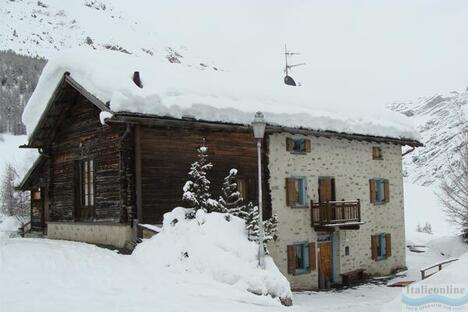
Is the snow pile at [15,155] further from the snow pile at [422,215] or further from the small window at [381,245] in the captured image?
the snow pile at [422,215]

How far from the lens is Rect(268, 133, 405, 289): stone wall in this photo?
2052 cm

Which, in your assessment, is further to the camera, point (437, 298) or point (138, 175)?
point (138, 175)

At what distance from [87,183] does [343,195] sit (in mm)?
10245

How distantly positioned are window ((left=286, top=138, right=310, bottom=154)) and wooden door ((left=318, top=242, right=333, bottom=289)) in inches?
148

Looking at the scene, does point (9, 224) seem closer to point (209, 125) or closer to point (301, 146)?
point (301, 146)

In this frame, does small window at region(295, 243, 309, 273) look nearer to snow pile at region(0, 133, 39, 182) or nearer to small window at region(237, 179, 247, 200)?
small window at region(237, 179, 247, 200)

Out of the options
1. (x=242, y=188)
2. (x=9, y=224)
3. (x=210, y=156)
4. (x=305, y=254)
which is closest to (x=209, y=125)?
Answer: (x=210, y=156)

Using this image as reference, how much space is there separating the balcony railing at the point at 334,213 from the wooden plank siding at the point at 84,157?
25.8ft

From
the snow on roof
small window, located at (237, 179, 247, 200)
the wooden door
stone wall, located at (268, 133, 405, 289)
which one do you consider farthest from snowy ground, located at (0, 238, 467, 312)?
the wooden door

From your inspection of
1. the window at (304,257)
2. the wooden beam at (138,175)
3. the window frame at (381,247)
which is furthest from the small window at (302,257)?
the wooden beam at (138,175)

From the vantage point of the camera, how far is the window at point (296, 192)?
68.0ft

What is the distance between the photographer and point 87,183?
19266 millimetres

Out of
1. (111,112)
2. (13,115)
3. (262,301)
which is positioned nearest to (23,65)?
(13,115)

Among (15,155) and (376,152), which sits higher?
(15,155)
